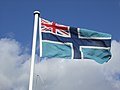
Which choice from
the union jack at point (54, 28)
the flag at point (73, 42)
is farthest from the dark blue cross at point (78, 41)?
the union jack at point (54, 28)

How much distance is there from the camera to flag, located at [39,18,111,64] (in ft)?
74.6

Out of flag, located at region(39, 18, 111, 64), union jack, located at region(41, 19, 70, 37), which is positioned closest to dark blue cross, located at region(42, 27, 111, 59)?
flag, located at region(39, 18, 111, 64)

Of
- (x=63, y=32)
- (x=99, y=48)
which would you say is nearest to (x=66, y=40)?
(x=63, y=32)

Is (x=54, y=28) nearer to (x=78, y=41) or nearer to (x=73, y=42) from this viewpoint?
(x=73, y=42)

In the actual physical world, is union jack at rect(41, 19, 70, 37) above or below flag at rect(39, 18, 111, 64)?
above

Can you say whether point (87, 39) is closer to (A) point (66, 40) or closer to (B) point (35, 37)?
(A) point (66, 40)

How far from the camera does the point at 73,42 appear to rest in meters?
23.7

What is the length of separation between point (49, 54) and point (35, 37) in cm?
129

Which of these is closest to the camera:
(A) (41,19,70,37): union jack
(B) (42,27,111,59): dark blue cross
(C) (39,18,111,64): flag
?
(C) (39,18,111,64): flag

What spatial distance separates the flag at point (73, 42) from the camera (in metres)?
22.8

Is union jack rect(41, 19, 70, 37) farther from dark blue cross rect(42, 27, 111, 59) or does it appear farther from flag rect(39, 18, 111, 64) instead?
dark blue cross rect(42, 27, 111, 59)

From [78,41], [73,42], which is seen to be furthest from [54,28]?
[78,41]

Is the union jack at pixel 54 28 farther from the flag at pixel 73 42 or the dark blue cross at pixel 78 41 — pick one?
the dark blue cross at pixel 78 41

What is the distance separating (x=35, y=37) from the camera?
22.0m
